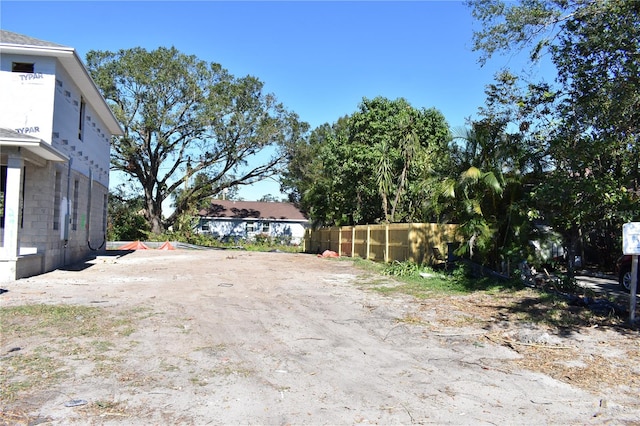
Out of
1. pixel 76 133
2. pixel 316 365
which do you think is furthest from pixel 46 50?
pixel 316 365

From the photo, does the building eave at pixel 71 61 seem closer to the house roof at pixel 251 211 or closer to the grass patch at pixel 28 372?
the grass patch at pixel 28 372

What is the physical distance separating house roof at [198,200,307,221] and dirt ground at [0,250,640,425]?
41.7 m

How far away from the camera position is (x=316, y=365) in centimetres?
611

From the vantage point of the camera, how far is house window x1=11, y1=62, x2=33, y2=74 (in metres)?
14.7

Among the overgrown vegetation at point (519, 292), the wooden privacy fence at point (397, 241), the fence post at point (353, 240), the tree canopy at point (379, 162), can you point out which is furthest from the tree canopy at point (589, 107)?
the fence post at point (353, 240)

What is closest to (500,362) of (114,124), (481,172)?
(481,172)

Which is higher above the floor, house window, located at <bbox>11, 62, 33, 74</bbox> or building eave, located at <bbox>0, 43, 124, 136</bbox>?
building eave, located at <bbox>0, 43, 124, 136</bbox>

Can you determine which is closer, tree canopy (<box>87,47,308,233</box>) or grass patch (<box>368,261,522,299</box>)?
grass patch (<box>368,261,522,299</box>)

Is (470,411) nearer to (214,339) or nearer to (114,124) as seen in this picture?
(214,339)

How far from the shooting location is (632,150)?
31.5 ft

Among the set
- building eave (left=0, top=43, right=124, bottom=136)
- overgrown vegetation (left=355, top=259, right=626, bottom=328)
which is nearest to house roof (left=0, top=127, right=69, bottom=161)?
building eave (left=0, top=43, right=124, bottom=136)

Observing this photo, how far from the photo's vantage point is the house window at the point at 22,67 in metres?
14.7

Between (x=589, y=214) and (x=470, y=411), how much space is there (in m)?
7.22

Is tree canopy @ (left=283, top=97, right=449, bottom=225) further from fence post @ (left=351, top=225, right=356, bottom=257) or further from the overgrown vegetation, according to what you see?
the overgrown vegetation
